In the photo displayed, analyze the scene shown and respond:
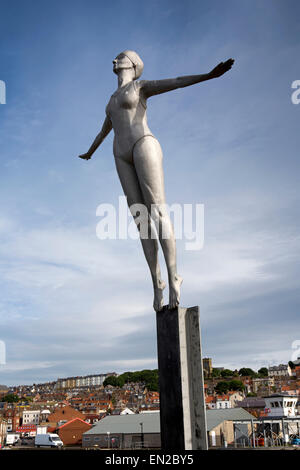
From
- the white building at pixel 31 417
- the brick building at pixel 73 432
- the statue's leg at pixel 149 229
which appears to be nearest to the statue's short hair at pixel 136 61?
the statue's leg at pixel 149 229

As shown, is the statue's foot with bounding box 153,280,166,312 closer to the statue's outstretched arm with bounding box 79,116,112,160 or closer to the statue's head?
the statue's outstretched arm with bounding box 79,116,112,160

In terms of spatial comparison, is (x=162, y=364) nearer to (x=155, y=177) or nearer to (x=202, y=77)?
(x=155, y=177)

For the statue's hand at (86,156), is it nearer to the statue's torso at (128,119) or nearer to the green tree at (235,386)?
the statue's torso at (128,119)

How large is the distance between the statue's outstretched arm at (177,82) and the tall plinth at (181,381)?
130 inches

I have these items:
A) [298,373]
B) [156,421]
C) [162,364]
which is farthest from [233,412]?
[298,373]

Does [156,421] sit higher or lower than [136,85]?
lower

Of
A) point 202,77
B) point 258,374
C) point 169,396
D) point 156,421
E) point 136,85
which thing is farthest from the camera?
point 258,374

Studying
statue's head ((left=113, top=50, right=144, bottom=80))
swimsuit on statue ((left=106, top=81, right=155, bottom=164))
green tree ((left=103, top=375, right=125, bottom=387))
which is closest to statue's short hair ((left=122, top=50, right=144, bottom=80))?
statue's head ((left=113, top=50, right=144, bottom=80))

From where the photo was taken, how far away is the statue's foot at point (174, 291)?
6.39 meters

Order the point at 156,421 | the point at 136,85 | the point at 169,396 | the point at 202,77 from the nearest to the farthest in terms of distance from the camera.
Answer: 1. the point at 169,396
2. the point at 202,77
3. the point at 136,85
4. the point at 156,421

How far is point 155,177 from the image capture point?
6844 mm

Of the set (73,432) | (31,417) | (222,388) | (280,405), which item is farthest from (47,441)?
(222,388)

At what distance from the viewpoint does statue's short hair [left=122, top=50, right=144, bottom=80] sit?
7703mm
